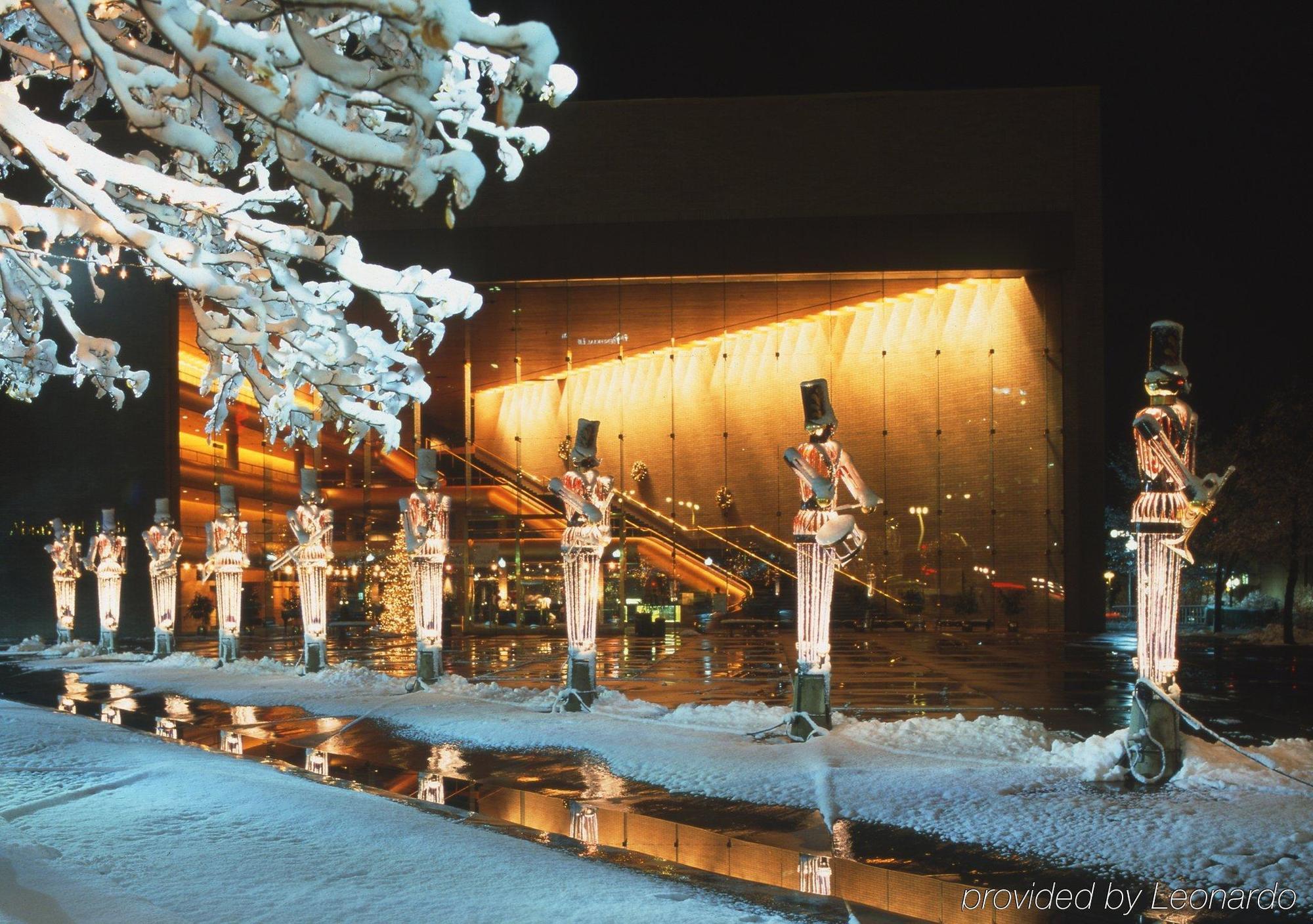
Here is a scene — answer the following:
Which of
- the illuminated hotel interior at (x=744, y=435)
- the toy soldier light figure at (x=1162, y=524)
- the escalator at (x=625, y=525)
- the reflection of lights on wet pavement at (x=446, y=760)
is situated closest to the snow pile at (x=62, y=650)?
the illuminated hotel interior at (x=744, y=435)

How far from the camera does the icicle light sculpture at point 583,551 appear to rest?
13.1 meters

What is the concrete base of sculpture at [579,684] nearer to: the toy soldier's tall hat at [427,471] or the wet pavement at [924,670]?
the wet pavement at [924,670]

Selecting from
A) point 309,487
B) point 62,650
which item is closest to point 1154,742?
point 309,487

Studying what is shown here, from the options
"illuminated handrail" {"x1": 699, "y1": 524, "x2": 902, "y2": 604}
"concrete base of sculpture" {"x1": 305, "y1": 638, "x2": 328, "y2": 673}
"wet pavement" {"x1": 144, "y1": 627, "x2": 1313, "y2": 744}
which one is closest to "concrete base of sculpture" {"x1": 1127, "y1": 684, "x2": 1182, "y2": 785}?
"wet pavement" {"x1": 144, "y1": 627, "x2": 1313, "y2": 744}

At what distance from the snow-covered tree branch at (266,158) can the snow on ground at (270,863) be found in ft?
8.01

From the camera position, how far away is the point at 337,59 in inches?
172

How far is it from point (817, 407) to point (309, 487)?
35.9ft

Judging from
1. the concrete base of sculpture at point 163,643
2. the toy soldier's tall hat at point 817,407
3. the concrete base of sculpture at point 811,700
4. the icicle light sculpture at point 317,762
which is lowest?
the concrete base of sculpture at point 163,643

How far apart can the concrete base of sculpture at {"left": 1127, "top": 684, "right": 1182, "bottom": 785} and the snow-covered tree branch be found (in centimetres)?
591

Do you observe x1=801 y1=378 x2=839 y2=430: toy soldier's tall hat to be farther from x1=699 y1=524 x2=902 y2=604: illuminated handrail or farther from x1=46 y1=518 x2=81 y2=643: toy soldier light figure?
x1=699 y1=524 x2=902 y2=604: illuminated handrail

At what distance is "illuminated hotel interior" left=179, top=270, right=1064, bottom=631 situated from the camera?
3394 centimetres

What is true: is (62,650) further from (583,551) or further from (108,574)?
(583,551)

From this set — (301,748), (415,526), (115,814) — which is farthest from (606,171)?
(115,814)

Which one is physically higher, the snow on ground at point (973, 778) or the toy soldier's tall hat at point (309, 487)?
the toy soldier's tall hat at point (309, 487)
